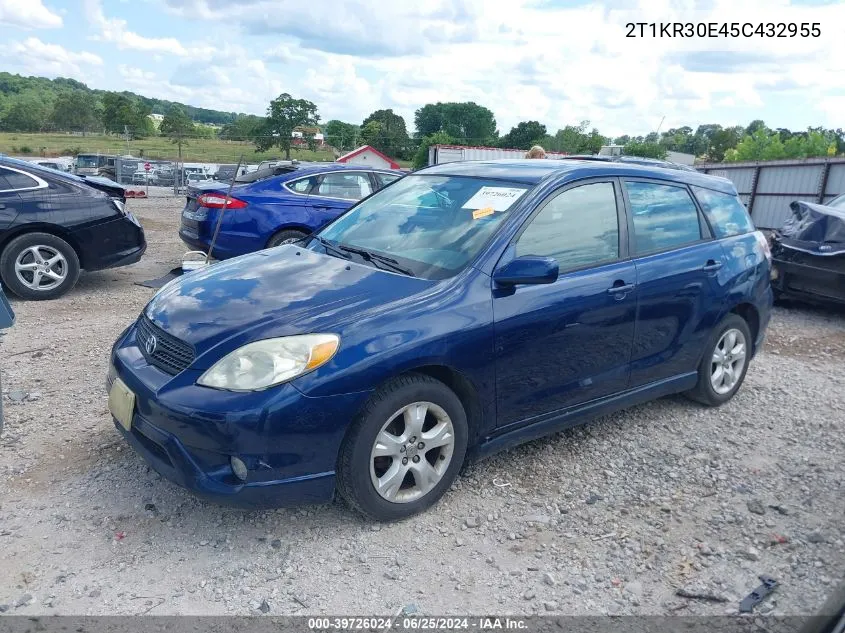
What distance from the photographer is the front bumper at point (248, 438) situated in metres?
2.83

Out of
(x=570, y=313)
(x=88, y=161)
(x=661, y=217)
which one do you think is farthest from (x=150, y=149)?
(x=570, y=313)

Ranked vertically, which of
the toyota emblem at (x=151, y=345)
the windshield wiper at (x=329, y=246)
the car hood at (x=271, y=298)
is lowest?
the toyota emblem at (x=151, y=345)

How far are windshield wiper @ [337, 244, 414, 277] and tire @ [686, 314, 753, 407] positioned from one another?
236 centimetres

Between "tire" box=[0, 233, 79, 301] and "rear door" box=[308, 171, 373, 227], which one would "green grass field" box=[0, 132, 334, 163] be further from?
"tire" box=[0, 233, 79, 301]

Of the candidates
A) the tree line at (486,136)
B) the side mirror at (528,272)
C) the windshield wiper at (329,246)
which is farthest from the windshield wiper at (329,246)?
the tree line at (486,136)

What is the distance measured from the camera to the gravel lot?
2824 millimetres

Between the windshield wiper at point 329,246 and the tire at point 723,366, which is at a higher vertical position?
the windshield wiper at point 329,246

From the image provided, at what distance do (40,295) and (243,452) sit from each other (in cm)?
557

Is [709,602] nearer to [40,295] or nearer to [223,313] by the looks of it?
[223,313]

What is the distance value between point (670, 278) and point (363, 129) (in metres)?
60.4

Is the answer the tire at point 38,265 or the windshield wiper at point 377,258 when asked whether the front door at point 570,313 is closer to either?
the windshield wiper at point 377,258

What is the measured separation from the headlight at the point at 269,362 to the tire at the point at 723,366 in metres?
2.96

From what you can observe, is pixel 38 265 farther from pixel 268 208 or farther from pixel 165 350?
pixel 165 350

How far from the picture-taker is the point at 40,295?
7.25 m
